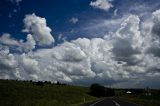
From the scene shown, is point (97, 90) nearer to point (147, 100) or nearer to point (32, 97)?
point (147, 100)

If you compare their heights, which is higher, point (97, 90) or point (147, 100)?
point (97, 90)

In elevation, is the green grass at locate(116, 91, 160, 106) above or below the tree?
below

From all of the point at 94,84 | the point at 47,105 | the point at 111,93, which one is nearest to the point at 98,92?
the point at 94,84

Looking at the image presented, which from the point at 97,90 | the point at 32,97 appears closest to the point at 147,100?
the point at 32,97

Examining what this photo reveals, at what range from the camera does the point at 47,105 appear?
31.8 m

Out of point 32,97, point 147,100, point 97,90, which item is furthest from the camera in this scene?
point 97,90

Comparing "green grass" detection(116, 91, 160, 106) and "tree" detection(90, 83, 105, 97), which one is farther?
"tree" detection(90, 83, 105, 97)

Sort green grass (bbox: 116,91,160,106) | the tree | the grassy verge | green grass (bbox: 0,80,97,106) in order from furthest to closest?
the tree → green grass (bbox: 116,91,160,106) → the grassy verge → green grass (bbox: 0,80,97,106)

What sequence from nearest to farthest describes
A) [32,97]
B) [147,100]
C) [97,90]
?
[32,97] → [147,100] → [97,90]

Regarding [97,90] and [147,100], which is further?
[97,90]

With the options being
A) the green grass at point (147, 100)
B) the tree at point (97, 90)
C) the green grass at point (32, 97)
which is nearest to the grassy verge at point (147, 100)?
the green grass at point (147, 100)

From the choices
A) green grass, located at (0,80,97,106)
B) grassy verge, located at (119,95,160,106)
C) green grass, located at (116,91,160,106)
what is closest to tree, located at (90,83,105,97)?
green grass, located at (116,91,160,106)

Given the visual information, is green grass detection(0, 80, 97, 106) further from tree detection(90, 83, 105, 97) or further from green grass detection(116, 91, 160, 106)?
tree detection(90, 83, 105, 97)

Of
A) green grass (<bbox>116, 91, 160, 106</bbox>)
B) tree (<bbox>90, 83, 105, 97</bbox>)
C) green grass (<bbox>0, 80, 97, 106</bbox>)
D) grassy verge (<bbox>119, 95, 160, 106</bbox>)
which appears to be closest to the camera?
green grass (<bbox>0, 80, 97, 106</bbox>)
